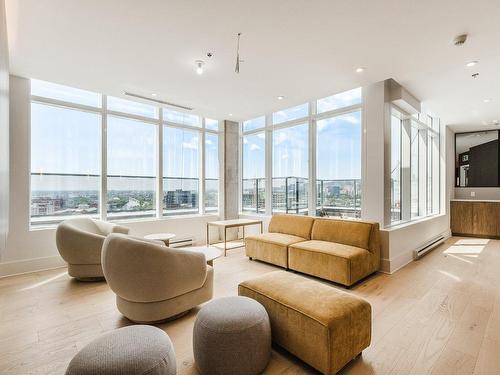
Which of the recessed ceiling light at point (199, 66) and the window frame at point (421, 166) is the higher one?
the recessed ceiling light at point (199, 66)

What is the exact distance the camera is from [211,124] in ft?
20.6

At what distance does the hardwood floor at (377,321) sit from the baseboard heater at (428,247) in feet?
1.37

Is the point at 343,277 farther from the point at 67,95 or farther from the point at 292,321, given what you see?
the point at 67,95

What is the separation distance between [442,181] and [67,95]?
8308mm

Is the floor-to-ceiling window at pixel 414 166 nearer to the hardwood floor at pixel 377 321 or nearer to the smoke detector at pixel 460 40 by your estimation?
the hardwood floor at pixel 377 321

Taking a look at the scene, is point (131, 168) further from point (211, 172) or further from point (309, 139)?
point (309, 139)

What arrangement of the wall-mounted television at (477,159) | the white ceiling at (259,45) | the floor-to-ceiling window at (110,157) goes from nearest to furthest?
1. the white ceiling at (259,45)
2. the floor-to-ceiling window at (110,157)
3. the wall-mounted television at (477,159)

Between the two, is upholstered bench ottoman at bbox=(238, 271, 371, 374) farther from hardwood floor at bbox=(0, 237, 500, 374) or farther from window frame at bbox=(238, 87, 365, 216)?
window frame at bbox=(238, 87, 365, 216)

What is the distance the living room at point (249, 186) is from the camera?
1895 millimetres

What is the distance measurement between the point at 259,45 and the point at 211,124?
3509mm

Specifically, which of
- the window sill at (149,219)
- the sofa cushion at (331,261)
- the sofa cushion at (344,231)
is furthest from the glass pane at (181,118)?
the sofa cushion at (331,261)

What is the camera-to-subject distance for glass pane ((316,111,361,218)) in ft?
14.9

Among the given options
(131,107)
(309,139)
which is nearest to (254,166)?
(309,139)

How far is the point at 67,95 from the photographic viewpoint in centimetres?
431
